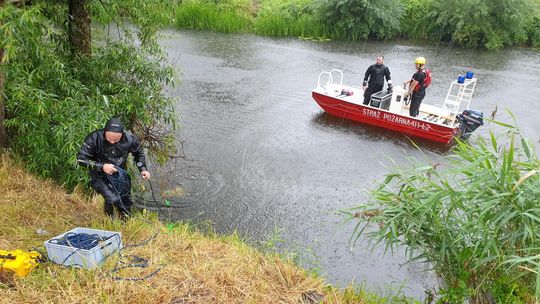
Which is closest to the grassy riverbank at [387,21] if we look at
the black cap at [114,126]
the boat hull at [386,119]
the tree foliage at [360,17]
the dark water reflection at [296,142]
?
the tree foliage at [360,17]

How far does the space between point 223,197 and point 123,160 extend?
271cm

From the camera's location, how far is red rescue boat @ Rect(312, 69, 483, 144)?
9.71m

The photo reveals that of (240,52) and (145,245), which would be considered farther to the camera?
(240,52)

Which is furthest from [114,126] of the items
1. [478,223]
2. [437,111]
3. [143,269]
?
[437,111]

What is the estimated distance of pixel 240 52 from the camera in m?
17.8

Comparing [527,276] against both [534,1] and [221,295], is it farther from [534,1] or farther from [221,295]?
[534,1]

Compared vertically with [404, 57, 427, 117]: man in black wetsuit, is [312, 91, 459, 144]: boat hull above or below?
below

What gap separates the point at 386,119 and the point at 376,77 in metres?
0.99

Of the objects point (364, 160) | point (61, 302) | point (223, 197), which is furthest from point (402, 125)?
point (61, 302)

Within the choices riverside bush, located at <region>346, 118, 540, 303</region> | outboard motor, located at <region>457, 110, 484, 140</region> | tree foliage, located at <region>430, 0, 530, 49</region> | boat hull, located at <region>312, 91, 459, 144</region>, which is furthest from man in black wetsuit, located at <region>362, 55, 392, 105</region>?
tree foliage, located at <region>430, 0, 530, 49</region>

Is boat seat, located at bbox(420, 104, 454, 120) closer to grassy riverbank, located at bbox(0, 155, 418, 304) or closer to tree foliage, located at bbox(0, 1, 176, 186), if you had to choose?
tree foliage, located at bbox(0, 1, 176, 186)

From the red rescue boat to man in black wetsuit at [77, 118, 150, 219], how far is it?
6586 millimetres

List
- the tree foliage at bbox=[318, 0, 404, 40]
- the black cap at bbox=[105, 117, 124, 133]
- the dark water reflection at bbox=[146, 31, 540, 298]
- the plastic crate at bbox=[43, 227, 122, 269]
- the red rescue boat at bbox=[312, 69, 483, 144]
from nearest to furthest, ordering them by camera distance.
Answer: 1. the plastic crate at bbox=[43, 227, 122, 269]
2. the black cap at bbox=[105, 117, 124, 133]
3. the dark water reflection at bbox=[146, 31, 540, 298]
4. the red rescue boat at bbox=[312, 69, 483, 144]
5. the tree foliage at bbox=[318, 0, 404, 40]

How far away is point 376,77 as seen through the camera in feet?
35.0
